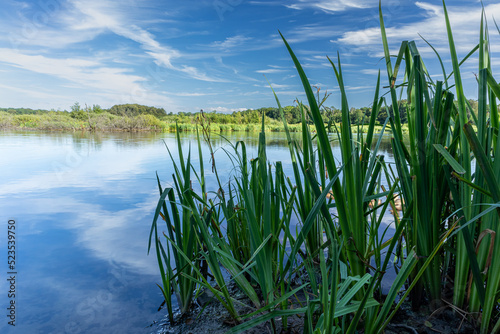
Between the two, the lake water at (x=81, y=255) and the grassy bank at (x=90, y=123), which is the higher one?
the grassy bank at (x=90, y=123)

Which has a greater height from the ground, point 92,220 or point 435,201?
point 435,201

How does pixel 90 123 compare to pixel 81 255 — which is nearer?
pixel 81 255

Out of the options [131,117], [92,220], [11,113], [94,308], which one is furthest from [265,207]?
[11,113]

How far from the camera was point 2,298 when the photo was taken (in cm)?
121

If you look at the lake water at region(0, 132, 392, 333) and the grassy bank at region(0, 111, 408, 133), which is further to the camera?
the grassy bank at region(0, 111, 408, 133)

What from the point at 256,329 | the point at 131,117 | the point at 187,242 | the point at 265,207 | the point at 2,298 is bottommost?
the point at 2,298

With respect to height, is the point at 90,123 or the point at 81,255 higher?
the point at 90,123

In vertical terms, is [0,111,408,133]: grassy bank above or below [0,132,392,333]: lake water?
above

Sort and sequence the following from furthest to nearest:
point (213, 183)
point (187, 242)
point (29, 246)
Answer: point (213, 183), point (29, 246), point (187, 242)

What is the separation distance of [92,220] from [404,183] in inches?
83.6

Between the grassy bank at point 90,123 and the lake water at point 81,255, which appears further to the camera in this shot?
the grassy bank at point 90,123

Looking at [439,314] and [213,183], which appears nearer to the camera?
[439,314]

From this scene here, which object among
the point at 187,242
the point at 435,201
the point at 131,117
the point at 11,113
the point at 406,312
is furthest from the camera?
the point at 11,113

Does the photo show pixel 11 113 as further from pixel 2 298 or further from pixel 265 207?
pixel 265 207
